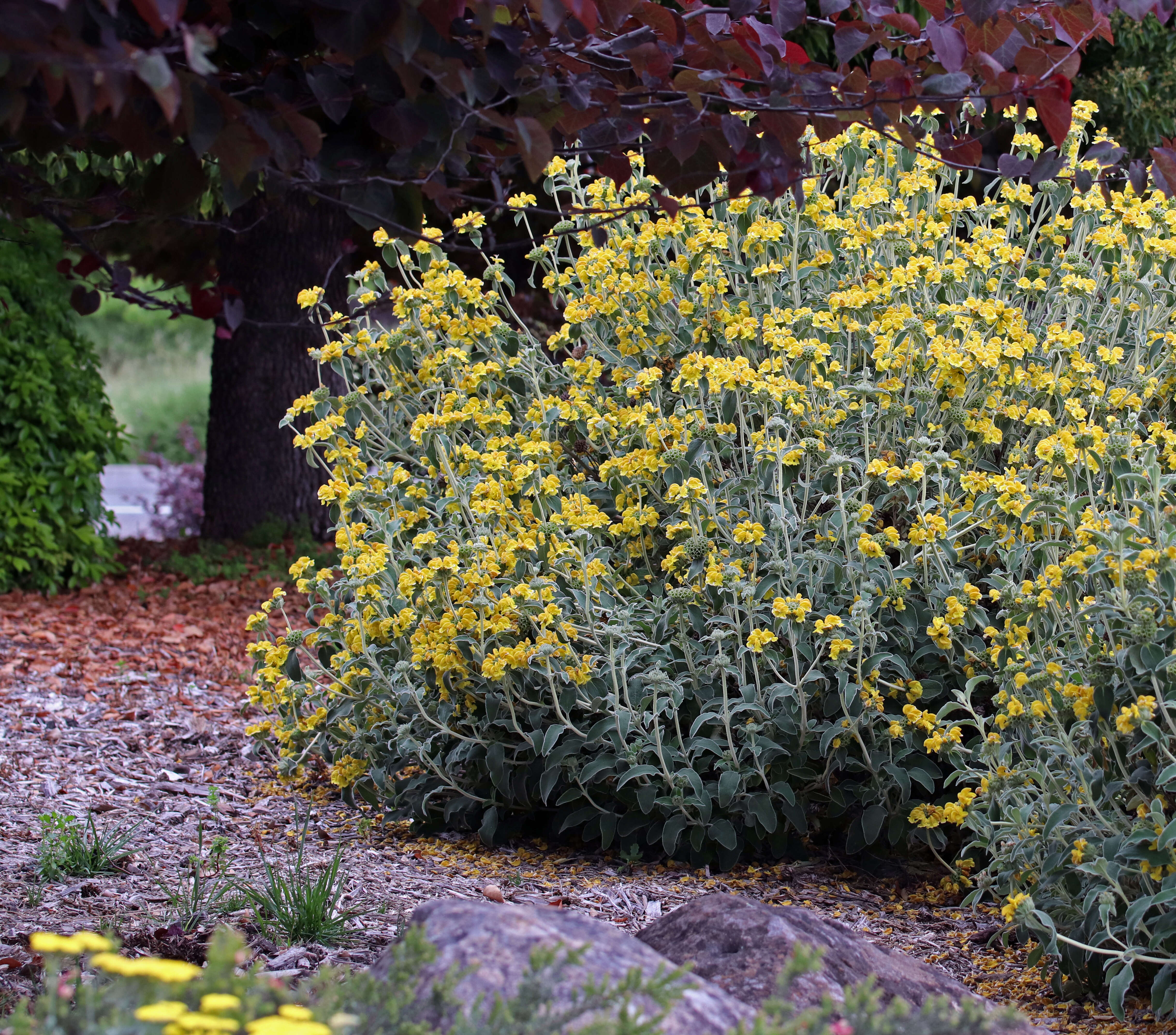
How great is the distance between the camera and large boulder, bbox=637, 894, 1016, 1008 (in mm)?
2174

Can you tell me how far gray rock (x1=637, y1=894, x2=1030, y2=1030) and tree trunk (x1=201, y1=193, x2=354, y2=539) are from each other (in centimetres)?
623

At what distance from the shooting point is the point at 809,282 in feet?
13.8

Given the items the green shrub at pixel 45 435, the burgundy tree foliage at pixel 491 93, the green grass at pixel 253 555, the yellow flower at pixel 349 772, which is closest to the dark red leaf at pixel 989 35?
the burgundy tree foliage at pixel 491 93

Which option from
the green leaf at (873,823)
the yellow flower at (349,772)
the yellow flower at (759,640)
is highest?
the yellow flower at (759,640)

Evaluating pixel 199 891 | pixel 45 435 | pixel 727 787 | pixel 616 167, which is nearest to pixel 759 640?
pixel 727 787

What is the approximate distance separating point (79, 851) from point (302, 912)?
0.89 meters

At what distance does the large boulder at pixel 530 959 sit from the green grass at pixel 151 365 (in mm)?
20218

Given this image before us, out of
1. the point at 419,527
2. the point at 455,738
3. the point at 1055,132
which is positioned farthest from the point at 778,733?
the point at 1055,132

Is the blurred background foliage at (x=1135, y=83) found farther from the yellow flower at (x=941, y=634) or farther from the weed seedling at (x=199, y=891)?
the weed seedling at (x=199, y=891)

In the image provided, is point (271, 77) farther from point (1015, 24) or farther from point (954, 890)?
point (954, 890)

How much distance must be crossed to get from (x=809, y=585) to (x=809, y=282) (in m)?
1.35

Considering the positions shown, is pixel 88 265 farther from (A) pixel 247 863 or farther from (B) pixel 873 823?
(B) pixel 873 823

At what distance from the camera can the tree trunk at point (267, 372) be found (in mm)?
8266

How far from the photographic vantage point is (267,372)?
8.41 meters
